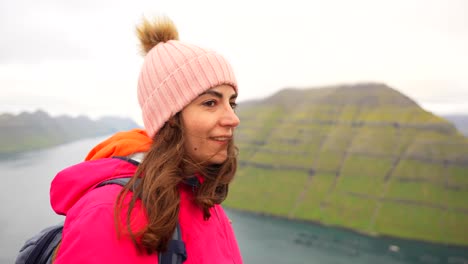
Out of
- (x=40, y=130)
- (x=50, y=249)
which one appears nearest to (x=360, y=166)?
(x=40, y=130)

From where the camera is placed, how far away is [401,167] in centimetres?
10381

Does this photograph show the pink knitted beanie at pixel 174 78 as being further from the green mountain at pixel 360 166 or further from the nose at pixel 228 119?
the green mountain at pixel 360 166

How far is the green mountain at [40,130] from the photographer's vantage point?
9471 cm

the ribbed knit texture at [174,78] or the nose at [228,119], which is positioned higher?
the ribbed knit texture at [174,78]

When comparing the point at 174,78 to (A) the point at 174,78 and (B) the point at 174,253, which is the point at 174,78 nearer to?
(A) the point at 174,78

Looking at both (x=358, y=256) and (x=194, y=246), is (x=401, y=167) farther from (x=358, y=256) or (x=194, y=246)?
(x=194, y=246)

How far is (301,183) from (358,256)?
48.0 meters

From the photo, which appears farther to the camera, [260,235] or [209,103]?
[260,235]

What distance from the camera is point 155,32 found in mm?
2373

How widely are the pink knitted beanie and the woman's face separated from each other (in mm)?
67

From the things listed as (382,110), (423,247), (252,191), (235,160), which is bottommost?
(252,191)

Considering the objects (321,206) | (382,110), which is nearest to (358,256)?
(321,206)

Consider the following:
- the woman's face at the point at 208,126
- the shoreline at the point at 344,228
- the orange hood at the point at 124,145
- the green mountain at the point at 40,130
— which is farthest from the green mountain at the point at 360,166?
the orange hood at the point at 124,145

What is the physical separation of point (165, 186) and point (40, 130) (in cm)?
12417
